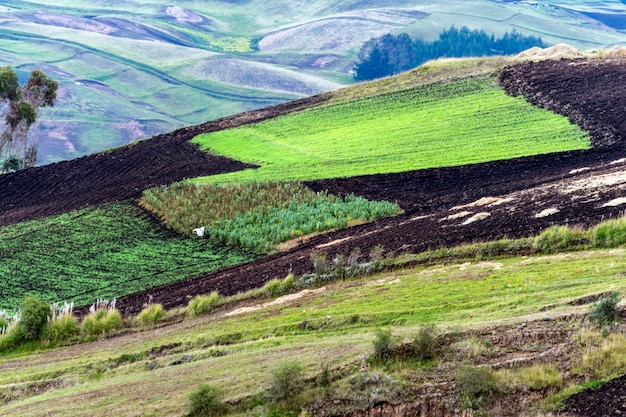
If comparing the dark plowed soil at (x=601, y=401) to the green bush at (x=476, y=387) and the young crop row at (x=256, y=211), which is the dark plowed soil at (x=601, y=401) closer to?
the green bush at (x=476, y=387)

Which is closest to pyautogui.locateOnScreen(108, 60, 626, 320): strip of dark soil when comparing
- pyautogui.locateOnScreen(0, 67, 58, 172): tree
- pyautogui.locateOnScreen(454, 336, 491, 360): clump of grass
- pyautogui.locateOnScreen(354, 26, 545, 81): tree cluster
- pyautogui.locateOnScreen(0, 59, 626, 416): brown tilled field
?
pyautogui.locateOnScreen(0, 59, 626, 416): brown tilled field

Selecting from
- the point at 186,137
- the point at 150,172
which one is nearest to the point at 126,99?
the point at 186,137

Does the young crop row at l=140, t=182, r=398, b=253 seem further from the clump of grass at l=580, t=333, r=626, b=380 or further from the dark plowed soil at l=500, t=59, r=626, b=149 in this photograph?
the clump of grass at l=580, t=333, r=626, b=380

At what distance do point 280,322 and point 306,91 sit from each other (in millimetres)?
126937

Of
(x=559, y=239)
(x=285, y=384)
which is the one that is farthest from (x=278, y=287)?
(x=285, y=384)

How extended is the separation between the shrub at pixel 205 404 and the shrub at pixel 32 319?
13.9m

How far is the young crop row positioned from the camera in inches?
1752

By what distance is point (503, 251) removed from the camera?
3133 cm

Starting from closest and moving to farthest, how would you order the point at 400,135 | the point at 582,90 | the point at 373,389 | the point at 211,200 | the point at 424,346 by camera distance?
the point at 373,389 < the point at 424,346 < the point at 211,200 < the point at 400,135 < the point at 582,90

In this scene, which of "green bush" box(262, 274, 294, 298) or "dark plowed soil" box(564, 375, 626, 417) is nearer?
"dark plowed soil" box(564, 375, 626, 417)

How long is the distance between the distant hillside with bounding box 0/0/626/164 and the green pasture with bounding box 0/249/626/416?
301 ft

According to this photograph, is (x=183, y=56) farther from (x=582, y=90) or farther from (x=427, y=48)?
(x=582, y=90)

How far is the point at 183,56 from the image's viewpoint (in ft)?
540

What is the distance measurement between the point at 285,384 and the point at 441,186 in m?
31.9
